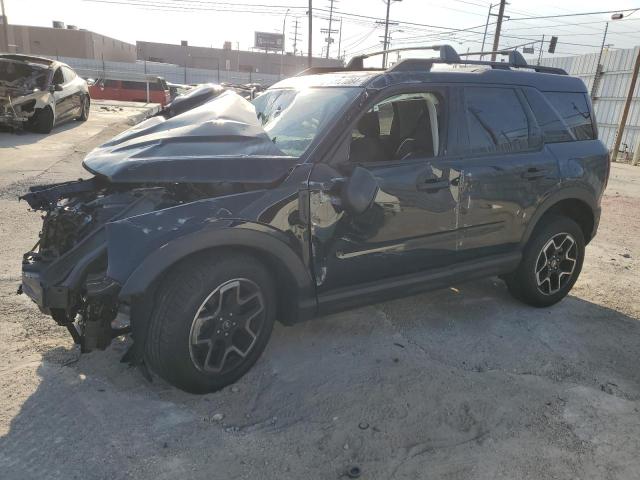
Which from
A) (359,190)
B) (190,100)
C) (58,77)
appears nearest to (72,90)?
(58,77)

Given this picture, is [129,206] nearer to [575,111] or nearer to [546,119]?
[546,119]

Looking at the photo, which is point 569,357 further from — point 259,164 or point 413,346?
point 259,164

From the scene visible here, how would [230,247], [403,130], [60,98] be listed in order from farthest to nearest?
[60,98] < [403,130] < [230,247]

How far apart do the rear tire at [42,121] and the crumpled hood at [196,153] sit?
31.4 ft

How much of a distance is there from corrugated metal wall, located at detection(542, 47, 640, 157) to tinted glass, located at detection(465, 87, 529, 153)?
17.0 meters

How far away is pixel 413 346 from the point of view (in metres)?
3.65

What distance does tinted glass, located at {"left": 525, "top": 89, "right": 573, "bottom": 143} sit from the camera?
4.03 meters

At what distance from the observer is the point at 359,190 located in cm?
285

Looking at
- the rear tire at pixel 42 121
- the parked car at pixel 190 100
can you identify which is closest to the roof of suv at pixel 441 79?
the parked car at pixel 190 100

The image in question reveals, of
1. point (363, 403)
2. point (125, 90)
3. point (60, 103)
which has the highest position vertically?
point (60, 103)

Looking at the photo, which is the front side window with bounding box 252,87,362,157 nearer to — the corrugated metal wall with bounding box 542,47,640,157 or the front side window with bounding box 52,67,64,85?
the front side window with bounding box 52,67,64,85

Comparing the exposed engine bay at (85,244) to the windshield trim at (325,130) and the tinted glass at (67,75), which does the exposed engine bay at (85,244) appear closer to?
the windshield trim at (325,130)

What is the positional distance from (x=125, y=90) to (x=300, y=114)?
27.8 metres

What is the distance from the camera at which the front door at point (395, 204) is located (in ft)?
10.1
